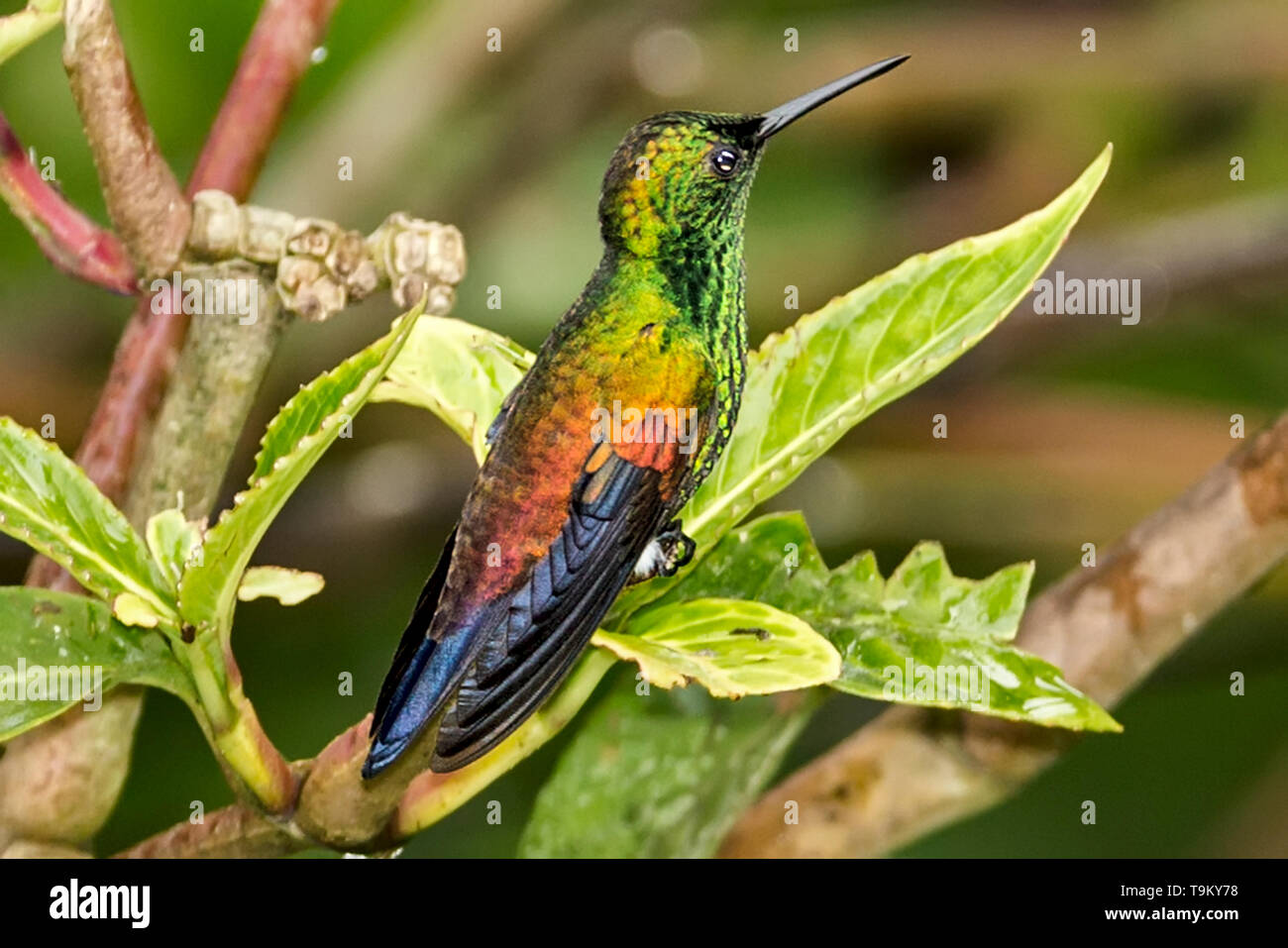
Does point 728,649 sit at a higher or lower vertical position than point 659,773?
higher

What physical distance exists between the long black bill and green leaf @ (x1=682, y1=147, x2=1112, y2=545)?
0.09 m

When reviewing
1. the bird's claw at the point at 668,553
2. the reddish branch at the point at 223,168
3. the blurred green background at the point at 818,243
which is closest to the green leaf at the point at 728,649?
the bird's claw at the point at 668,553

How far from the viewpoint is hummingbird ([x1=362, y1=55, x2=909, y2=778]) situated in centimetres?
70

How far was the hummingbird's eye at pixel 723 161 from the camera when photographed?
0.81 meters

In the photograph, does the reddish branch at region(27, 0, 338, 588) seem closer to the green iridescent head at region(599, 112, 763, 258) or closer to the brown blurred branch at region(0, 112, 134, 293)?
the brown blurred branch at region(0, 112, 134, 293)

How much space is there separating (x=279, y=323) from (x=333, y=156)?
956mm

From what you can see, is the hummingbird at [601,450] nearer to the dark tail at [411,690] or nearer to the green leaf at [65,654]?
the dark tail at [411,690]

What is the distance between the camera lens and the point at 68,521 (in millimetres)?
738

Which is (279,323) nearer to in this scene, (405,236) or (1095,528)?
(405,236)

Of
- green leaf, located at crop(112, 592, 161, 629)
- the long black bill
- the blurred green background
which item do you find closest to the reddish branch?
green leaf, located at crop(112, 592, 161, 629)

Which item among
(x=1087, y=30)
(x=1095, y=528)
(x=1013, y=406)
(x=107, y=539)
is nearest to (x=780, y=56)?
(x=1087, y=30)

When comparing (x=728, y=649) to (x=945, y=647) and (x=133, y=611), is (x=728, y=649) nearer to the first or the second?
(x=945, y=647)

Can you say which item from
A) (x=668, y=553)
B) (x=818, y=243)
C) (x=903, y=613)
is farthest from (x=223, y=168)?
(x=818, y=243)

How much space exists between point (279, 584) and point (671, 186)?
0.27 m
